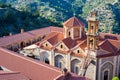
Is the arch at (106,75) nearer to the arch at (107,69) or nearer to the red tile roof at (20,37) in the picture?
the arch at (107,69)

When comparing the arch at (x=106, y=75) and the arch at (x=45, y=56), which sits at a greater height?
the arch at (x=45, y=56)

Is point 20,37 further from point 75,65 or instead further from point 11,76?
point 11,76

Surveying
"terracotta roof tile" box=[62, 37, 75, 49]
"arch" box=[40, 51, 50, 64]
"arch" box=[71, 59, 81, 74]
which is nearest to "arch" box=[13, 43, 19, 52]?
"arch" box=[40, 51, 50, 64]

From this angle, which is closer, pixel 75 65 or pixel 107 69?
pixel 107 69

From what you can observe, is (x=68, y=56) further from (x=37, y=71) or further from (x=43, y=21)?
(x=43, y=21)

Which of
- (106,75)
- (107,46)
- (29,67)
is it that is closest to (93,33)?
(107,46)

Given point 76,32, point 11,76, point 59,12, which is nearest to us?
point 11,76

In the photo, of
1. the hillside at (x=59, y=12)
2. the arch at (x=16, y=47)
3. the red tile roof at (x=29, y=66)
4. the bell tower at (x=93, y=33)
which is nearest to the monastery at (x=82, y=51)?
the bell tower at (x=93, y=33)
